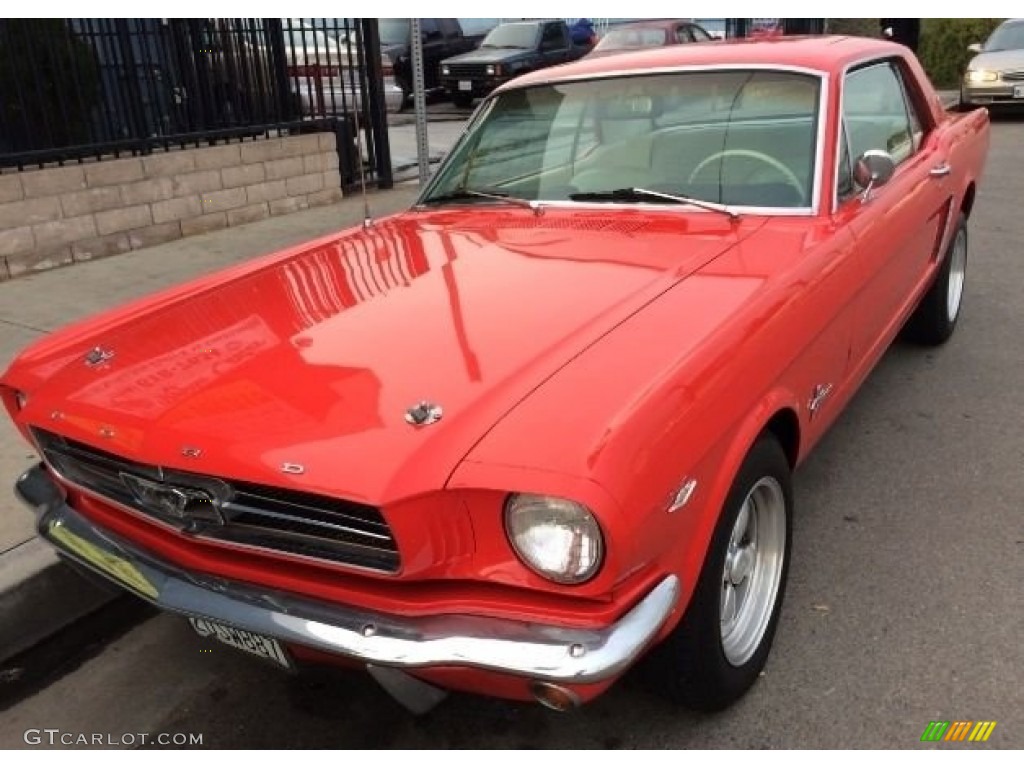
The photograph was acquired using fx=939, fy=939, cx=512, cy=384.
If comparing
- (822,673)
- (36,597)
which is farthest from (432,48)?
(822,673)

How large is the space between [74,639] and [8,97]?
474cm

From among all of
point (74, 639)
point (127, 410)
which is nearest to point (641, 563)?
point (127, 410)

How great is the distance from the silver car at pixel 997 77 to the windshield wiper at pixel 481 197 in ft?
40.0

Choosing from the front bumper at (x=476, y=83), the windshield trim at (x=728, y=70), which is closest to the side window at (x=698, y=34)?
the front bumper at (x=476, y=83)

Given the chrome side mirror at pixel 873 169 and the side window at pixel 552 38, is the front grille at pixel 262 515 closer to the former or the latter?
the chrome side mirror at pixel 873 169

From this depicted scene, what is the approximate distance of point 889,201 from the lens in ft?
11.1

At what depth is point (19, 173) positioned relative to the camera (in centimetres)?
621

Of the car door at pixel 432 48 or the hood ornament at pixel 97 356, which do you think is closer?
the hood ornament at pixel 97 356

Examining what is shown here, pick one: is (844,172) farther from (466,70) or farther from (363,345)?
(466,70)

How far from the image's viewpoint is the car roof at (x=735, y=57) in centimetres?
336

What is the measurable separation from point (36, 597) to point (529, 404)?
195cm

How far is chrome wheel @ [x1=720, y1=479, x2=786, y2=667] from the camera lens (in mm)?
2385

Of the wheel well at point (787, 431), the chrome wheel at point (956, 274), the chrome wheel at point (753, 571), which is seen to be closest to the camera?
the chrome wheel at point (753, 571)

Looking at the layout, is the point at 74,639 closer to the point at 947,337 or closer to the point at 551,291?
the point at 551,291
